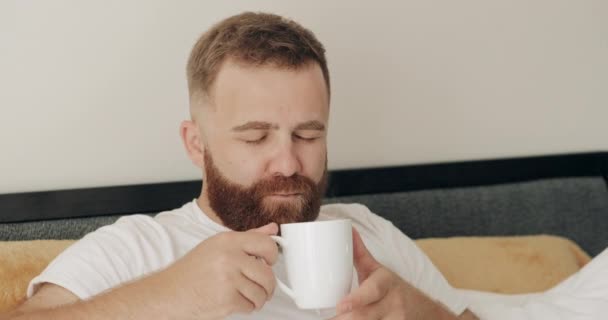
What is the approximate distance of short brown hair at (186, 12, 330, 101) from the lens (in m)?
1.24

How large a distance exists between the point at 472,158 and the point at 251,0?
797mm

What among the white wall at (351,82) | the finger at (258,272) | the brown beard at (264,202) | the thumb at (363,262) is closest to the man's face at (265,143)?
the brown beard at (264,202)

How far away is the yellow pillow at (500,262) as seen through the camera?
5.25 ft

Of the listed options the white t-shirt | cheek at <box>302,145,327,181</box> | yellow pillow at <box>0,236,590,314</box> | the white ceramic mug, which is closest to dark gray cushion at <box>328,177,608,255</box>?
yellow pillow at <box>0,236,590,314</box>

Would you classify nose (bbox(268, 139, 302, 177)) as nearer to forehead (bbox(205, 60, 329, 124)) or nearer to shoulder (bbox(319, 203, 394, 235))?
forehead (bbox(205, 60, 329, 124))

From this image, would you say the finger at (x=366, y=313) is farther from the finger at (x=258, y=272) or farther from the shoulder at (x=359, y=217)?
the shoulder at (x=359, y=217)

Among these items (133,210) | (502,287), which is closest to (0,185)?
(133,210)

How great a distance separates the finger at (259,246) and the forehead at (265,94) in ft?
1.15

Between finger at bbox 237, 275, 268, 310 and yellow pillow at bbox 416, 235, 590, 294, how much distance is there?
0.78m

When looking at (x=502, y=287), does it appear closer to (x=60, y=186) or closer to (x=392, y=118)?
(x=392, y=118)

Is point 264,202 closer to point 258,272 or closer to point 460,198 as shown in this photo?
point 258,272

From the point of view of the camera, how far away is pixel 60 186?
156cm

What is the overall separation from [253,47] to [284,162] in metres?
0.23

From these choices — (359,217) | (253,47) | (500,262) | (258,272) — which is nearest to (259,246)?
(258,272)
